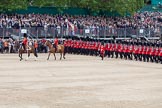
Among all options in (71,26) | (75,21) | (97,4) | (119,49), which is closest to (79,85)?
(119,49)

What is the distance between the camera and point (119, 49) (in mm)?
47062

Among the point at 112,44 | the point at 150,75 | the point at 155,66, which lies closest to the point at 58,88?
the point at 150,75

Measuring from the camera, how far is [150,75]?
3403 centimetres

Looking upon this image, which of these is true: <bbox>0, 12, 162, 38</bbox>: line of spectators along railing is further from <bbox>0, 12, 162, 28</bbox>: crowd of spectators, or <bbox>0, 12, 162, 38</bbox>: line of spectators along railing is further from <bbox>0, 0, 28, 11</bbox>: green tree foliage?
<bbox>0, 0, 28, 11</bbox>: green tree foliage

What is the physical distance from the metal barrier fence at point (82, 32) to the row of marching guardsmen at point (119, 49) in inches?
108

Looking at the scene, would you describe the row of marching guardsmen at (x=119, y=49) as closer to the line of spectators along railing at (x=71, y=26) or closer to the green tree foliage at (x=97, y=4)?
the line of spectators along railing at (x=71, y=26)

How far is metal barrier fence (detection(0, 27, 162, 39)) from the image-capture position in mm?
52781

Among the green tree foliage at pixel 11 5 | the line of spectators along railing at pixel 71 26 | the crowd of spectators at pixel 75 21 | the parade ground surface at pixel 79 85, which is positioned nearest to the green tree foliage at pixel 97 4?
the green tree foliage at pixel 11 5

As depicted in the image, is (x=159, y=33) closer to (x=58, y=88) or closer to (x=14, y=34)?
(x=14, y=34)

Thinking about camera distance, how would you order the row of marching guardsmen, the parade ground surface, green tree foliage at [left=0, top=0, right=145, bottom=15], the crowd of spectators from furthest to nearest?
green tree foliage at [left=0, top=0, right=145, bottom=15] < the crowd of spectators < the row of marching guardsmen < the parade ground surface

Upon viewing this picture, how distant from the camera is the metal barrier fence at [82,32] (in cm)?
5278

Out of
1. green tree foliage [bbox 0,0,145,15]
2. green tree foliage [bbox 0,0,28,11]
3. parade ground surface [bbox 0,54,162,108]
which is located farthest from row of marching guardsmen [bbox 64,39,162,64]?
green tree foliage [bbox 0,0,145,15]

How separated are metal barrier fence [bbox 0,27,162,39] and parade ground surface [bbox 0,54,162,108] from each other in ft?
36.4

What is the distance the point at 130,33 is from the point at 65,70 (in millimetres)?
25455
